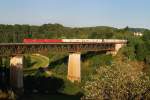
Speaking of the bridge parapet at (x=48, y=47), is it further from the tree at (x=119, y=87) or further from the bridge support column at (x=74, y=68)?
the tree at (x=119, y=87)

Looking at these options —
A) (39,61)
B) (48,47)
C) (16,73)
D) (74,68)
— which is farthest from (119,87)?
(39,61)

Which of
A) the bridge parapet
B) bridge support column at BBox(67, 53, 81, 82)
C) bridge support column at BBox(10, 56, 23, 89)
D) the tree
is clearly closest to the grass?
the bridge parapet

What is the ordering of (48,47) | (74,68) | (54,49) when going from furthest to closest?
(74,68), (54,49), (48,47)

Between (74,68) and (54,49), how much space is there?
670 cm

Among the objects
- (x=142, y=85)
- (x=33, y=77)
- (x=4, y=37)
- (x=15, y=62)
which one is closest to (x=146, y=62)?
(x=33, y=77)

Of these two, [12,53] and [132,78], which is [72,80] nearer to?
[12,53]

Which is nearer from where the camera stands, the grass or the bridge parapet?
the bridge parapet

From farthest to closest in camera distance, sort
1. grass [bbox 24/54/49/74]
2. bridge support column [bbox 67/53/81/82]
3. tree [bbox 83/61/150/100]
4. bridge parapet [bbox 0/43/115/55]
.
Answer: grass [bbox 24/54/49/74] < bridge support column [bbox 67/53/81/82] < bridge parapet [bbox 0/43/115/55] < tree [bbox 83/61/150/100]

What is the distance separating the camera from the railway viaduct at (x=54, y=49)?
242 feet

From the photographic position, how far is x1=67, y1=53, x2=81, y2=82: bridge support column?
8531 cm

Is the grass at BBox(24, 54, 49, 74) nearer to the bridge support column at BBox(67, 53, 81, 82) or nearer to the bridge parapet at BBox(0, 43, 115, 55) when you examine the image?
the bridge parapet at BBox(0, 43, 115, 55)

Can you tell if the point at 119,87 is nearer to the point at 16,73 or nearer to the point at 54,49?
the point at 16,73

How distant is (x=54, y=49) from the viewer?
8412 centimetres

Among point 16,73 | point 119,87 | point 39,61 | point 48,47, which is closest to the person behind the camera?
point 119,87
